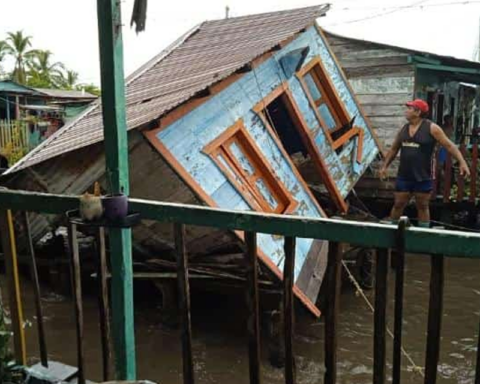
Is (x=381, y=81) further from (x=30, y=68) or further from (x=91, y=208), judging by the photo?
(x=30, y=68)

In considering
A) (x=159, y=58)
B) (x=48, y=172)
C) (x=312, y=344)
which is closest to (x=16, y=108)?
(x=159, y=58)

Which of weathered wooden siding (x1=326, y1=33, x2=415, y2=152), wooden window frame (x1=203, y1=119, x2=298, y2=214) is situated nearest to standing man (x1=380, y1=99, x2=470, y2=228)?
wooden window frame (x1=203, y1=119, x2=298, y2=214)

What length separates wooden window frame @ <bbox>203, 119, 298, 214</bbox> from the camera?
527 cm

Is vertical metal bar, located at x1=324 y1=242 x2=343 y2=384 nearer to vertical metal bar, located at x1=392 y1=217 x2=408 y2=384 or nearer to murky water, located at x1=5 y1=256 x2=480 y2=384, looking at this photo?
vertical metal bar, located at x1=392 y1=217 x2=408 y2=384

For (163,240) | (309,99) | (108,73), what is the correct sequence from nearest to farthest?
(108,73) → (163,240) → (309,99)

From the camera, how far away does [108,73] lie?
218cm

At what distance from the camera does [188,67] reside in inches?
257

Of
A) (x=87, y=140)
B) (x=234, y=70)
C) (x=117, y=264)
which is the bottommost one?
(x=117, y=264)

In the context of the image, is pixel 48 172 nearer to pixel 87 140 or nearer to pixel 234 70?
pixel 87 140

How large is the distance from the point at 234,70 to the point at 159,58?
301 centimetres

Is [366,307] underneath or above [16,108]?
underneath

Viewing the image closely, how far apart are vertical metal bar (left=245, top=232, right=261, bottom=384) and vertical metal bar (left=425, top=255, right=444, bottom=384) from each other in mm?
702

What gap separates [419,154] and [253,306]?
5170mm

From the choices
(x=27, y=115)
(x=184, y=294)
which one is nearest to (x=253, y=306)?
(x=184, y=294)
